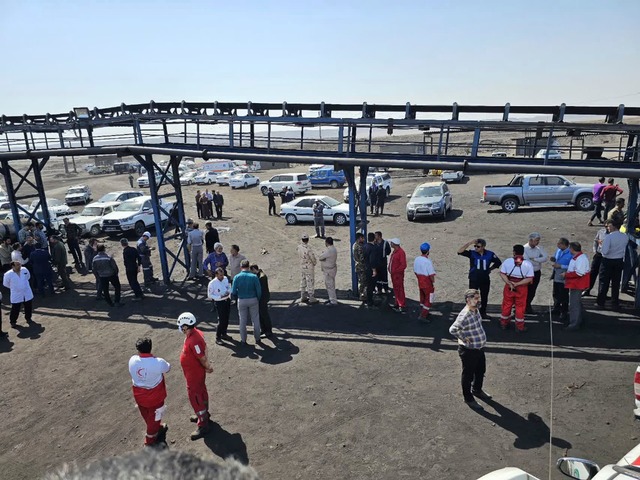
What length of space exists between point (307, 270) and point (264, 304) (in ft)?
7.30

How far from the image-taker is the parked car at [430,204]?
69.5ft

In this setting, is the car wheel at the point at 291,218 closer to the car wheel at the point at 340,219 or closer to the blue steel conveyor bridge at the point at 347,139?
the car wheel at the point at 340,219

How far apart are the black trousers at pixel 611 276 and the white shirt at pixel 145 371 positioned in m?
9.38

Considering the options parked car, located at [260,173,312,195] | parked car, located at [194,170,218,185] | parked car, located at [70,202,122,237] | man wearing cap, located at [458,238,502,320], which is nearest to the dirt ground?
man wearing cap, located at [458,238,502,320]

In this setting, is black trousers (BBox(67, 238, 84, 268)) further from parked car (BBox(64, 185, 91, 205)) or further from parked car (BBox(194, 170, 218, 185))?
parked car (BBox(194, 170, 218, 185))

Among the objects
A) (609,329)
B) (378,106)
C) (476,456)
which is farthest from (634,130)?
(476,456)

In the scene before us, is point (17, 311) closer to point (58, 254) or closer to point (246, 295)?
point (58, 254)

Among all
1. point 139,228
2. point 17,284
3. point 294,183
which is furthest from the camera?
point 294,183

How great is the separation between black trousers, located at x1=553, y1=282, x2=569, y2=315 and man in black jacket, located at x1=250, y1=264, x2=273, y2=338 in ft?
20.6

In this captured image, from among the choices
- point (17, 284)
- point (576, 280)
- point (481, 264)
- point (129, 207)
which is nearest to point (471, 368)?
point (481, 264)

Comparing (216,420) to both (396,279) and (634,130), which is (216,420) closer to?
(396,279)

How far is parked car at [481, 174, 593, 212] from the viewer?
68.5 ft

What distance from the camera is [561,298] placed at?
32.3ft

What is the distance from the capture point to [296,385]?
7930 mm
